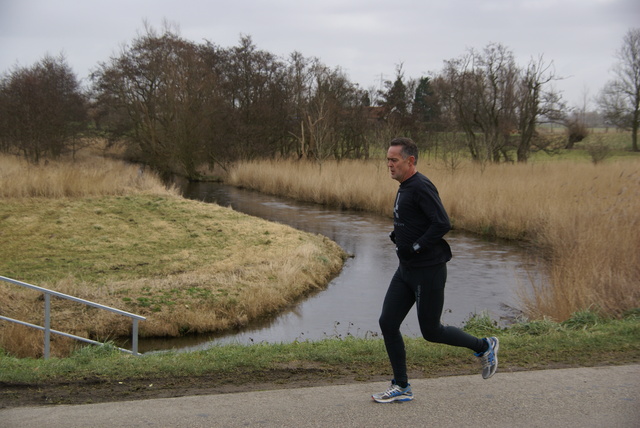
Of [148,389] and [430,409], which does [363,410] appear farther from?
[148,389]

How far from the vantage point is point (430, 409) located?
15.4ft

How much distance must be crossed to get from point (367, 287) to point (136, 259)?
18.4 ft

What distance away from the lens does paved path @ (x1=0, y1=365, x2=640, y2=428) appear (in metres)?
4.41

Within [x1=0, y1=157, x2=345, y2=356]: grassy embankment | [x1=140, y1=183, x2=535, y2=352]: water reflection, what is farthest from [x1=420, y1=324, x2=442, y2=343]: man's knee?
[x1=0, y1=157, x2=345, y2=356]: grassy embankment

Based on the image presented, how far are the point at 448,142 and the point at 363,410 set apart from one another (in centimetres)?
2798

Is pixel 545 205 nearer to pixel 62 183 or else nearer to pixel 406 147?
pixel 406 147

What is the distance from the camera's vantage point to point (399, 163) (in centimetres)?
482

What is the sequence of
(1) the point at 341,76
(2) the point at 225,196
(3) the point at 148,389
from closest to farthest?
(3) the point at 148,389 → (2) the point at 225,196 → (1) the point at 341,76

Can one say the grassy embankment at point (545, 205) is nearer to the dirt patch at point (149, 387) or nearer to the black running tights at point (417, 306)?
the black running tights at point (417, 306)

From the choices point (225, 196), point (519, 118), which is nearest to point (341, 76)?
point (519, 118)

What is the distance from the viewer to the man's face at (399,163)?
15.8 feet

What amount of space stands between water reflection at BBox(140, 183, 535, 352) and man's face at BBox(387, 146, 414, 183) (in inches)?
187

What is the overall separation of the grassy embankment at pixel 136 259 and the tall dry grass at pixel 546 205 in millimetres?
5623

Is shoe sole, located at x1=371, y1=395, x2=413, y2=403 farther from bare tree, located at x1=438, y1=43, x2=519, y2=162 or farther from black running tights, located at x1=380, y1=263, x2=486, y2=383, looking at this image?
bare tree, located at x1=438, y1=43, x2=519, y2=162
